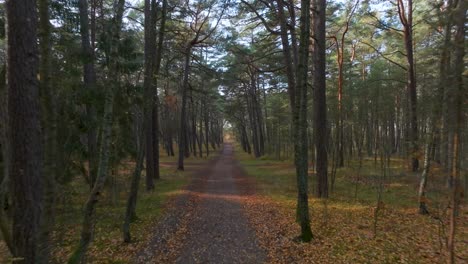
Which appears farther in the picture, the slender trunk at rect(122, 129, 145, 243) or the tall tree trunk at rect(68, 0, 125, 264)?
the slender trunk at rect(122, 129, 145, 243)

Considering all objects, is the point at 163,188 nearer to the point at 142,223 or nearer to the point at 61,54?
the point at 142,223

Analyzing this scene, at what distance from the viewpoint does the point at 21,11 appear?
3588 mm

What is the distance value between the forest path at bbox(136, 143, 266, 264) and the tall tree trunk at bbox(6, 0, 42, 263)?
10.1ft

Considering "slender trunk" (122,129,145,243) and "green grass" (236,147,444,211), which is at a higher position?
"slender trunk" (122,129,145,243)

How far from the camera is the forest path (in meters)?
6.62

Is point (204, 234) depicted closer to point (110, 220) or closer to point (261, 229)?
point (261, 229)

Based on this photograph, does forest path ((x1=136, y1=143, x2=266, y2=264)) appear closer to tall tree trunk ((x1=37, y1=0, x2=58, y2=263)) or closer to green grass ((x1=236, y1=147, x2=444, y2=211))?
green grass ((x1=236, y1=147, x2=444, y2=211))

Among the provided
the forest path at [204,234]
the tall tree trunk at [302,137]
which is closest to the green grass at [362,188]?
the forest path at [204,234]

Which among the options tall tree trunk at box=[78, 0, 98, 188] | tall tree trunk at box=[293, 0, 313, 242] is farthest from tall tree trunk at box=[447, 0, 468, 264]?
tall tree trunk at box=[78, 0, 98, 188]

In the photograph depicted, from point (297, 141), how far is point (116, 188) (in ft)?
23.7

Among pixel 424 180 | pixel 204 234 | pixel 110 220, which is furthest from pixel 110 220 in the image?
pixel 424 180

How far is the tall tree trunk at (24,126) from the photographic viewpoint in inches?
141

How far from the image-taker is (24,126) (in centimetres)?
363

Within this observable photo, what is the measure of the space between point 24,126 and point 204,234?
5.36 meters
